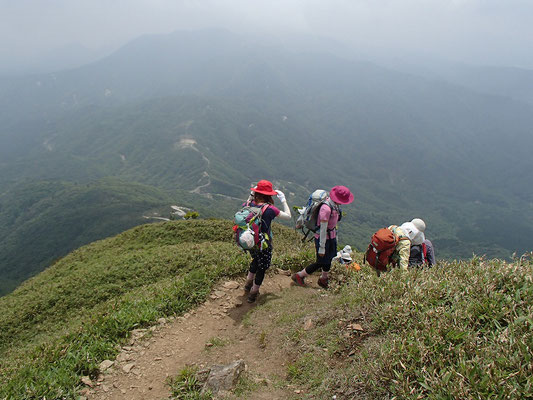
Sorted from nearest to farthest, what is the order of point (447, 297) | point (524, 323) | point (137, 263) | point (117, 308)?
1. point (524, 323)
2. point (447, 297)
3. point (117, 308)
4. point (137, 263)

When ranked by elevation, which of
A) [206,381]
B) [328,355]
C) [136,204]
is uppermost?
[328,355]

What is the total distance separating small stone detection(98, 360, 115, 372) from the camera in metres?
6.45

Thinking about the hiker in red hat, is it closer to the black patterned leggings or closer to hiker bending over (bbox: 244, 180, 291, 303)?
hiker bending over (bbox: 244, 180, 291, 303)

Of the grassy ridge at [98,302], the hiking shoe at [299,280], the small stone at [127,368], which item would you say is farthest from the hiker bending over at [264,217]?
the small stone at [127,368]

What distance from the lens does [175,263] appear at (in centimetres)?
1395

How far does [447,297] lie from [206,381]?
4.41 m

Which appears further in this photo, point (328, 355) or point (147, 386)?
point (147, 386)

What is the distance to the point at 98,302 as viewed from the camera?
13.0m

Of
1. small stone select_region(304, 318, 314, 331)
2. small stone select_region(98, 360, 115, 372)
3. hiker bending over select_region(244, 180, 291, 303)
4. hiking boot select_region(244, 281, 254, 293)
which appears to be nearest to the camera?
small stone select_region(98, 360, 115, 372)

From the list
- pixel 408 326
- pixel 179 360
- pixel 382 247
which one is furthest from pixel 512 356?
pixel 179 360

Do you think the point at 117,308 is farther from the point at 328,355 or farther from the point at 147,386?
the point at 328,355

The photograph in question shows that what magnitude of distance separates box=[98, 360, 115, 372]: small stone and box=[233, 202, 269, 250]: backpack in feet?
12.0

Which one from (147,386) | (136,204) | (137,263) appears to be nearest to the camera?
(147,386)

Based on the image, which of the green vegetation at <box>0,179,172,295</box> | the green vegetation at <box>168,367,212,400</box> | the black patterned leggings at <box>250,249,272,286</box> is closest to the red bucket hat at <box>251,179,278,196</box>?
the black patterned leggings at <box>250,249,272,286</box>
